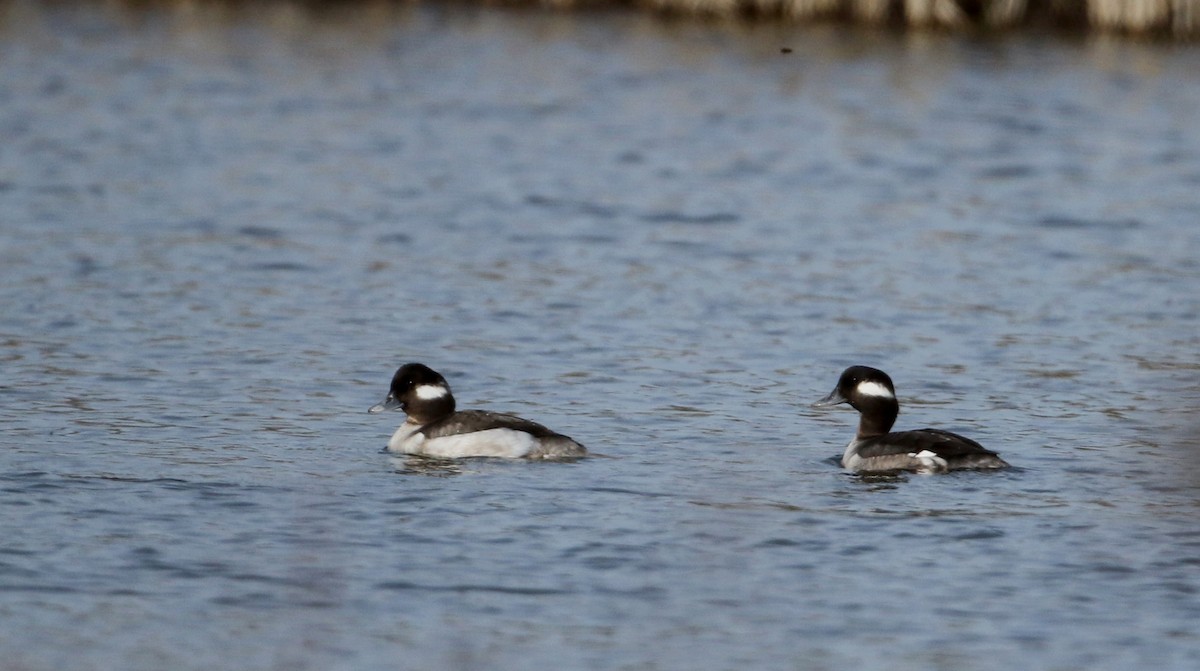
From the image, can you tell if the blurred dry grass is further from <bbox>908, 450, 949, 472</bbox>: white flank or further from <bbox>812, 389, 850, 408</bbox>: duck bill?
<bbox>908, 450, 949, 472</bbox>: white flank

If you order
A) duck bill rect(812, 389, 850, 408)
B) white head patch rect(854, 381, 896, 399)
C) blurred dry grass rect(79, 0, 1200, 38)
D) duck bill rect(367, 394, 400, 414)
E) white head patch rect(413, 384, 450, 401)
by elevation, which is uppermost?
blurred dry grass rect(79, 0, 1200, 38)

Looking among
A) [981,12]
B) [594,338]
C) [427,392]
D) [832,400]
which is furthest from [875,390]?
[981,12]

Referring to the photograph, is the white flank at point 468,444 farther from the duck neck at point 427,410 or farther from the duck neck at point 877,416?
the duck neck at point 877,416

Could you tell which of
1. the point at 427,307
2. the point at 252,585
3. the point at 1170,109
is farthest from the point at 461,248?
the point at 1170,109

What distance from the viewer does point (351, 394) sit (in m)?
13.7

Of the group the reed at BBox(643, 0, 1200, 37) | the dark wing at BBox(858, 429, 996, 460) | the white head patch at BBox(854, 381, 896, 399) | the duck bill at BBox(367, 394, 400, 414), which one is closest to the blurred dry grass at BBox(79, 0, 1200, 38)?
the reed at BBox(643, 0, 1200, 37)

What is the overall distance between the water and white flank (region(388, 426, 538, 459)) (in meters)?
0.15

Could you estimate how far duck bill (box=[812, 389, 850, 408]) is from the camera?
12612 mm

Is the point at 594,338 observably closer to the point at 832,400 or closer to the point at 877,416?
the point at 832,400

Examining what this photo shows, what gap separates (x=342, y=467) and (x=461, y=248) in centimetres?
806

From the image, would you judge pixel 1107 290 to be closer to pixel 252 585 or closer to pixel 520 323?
pixel 520 323

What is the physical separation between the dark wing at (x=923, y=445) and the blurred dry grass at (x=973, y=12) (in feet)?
63.0

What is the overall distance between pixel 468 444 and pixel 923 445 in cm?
263

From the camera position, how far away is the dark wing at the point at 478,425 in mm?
11752
